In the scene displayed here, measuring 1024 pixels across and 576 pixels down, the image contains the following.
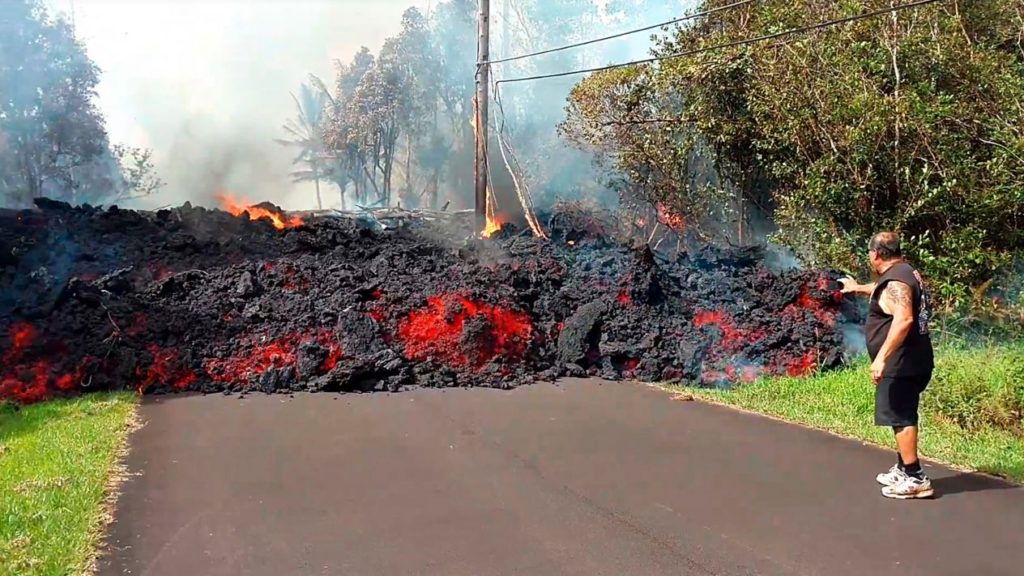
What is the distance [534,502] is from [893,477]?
2.51 m

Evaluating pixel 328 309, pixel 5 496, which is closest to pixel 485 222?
pixel 328 309

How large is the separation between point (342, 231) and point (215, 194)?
52.6 ft

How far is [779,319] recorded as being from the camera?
37.8ft

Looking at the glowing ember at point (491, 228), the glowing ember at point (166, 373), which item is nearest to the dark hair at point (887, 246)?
the glowing ember at point (166, 373)

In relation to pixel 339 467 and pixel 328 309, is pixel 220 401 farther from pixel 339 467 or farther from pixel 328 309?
pixel 339 467

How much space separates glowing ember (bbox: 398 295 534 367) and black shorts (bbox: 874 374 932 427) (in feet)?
19.2

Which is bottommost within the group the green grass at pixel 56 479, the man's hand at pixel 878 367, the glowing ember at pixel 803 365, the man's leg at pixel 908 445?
the glowing ember at pixel 803 365

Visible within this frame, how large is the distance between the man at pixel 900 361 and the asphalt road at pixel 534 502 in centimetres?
22

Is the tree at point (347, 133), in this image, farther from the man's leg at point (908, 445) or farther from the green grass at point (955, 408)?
the man's leg at point (908, 445)

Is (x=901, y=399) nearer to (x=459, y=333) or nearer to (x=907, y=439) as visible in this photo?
(x=907, y=439)

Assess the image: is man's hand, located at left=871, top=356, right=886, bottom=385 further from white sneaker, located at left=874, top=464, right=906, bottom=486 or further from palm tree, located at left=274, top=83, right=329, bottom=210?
palm tree, located at left=274, top=83, right=329, bottom=210

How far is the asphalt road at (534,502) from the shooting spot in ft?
15.6

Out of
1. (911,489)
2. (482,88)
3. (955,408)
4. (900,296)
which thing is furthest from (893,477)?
(482,88)

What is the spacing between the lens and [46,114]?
25.9 metres
